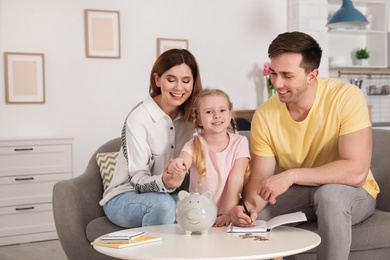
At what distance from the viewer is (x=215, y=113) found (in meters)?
2.82

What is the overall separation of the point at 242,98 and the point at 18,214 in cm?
240

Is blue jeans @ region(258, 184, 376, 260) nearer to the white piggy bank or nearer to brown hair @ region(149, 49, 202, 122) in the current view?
the white piggy bank

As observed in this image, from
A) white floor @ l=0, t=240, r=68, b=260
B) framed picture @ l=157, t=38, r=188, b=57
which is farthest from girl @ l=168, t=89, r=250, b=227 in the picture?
framed picture @ l=157, t=38, r=188, b=57

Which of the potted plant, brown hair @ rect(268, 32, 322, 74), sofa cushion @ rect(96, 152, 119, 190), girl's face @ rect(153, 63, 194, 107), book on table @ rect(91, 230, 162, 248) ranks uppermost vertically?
the potted plant

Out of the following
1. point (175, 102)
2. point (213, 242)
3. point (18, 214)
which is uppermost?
point (175, 102)

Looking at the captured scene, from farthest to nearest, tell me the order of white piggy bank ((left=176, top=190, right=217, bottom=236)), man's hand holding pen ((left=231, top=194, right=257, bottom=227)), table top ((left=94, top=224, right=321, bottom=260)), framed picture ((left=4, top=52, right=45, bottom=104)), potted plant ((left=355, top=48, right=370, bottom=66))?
1. potted plant ((left=355, top=48, right=370, bottom=66))
2. framed picture ((left=4, top=52, right=45, bottom=104))
3. man's hand holding pen ((left=231, top=194, right=257, bottom=227))
4. white piggy bank ((left=176, top=190, right=217, bottom=236))
5. table top ((left=94, top=224, right=321, bottom=260))

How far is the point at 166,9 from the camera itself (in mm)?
5711

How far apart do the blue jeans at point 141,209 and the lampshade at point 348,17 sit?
12.1 feet

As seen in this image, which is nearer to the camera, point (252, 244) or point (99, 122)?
point (252, 244)

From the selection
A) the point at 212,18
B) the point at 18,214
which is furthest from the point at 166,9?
the point at 18,214

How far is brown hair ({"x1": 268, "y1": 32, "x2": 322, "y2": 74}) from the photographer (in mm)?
2742

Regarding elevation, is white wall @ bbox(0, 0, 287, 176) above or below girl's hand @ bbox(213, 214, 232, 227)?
above

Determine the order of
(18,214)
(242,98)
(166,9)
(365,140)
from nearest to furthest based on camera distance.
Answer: (365,140)
(18,214)
(166,9)
(242,98)

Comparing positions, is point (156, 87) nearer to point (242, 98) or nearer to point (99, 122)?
point (99, 122)
